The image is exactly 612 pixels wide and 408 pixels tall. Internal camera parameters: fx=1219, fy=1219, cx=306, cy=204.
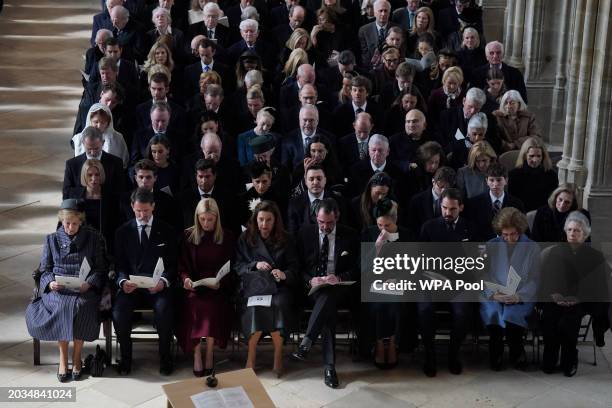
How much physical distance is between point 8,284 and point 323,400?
376cm

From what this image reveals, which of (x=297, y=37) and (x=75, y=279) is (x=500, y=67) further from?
(x=75, y=279)

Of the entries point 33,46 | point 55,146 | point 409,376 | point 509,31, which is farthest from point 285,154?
point 33,46

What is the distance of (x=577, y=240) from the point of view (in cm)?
1066

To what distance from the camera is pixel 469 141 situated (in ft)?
40.6

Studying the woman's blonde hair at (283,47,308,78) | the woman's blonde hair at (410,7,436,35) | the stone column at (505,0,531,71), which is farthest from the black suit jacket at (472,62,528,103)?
the stone column at (505,0,531,71)

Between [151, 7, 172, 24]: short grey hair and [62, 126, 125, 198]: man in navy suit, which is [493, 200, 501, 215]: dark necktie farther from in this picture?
[151, 7, 172, 24]: short grey hair

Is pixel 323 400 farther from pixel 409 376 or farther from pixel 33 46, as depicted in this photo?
pixel 33 46

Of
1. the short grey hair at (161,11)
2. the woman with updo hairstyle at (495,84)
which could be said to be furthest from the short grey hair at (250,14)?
the woman with updo hairstyle at (495,84)

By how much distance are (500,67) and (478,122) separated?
2.36 m

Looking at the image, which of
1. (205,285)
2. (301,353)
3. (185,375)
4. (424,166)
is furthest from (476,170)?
(185,375)

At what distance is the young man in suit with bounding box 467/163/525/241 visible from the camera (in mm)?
11211

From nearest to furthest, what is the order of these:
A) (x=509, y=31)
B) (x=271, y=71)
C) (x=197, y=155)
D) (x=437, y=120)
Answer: (x=197, y=155), (x=437, y=120), (x=271, y=71), (x=509, y=31)

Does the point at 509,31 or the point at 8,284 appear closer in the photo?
the point at 8,284

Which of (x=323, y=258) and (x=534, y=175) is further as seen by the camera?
(x=534, y=175)
